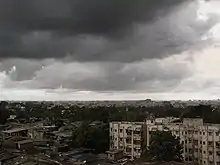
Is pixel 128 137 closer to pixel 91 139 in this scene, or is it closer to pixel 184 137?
pixel 91 139

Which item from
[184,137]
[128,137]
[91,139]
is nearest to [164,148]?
[184,137]

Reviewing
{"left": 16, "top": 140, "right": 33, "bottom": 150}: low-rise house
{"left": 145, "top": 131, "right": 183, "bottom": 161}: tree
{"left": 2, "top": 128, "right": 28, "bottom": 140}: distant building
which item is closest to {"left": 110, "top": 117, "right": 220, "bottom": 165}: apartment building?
{"left": 145, "top": 131, "right": 183, "bottom": 161}: tree

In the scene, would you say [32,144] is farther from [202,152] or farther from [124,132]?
[202,152]

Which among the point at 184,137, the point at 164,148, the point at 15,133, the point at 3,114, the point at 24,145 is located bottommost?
the point at 24,145

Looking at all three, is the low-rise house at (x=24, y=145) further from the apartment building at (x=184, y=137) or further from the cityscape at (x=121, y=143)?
the apartment building at (x=184, y=137)

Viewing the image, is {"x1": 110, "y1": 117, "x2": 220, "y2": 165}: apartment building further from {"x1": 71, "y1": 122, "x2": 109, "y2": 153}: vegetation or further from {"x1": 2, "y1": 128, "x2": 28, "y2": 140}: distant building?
{"x1": 2, "y1": 128, "x2": 28, "y2": 140}: distant building

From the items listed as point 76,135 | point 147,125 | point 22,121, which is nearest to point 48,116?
point 22,121
